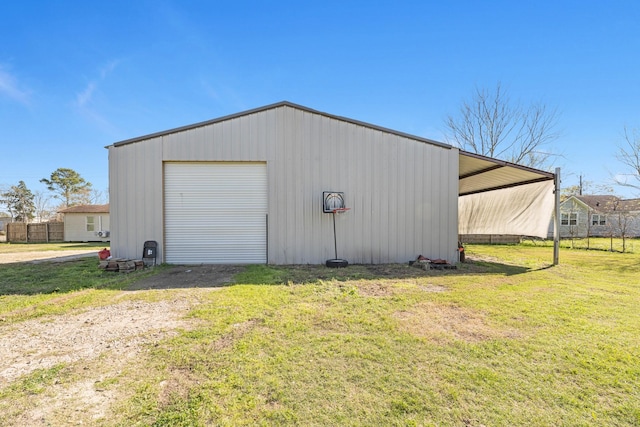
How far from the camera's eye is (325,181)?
23.5 ft

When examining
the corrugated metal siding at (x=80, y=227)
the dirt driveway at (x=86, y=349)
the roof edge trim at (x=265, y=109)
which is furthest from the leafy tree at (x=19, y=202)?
the dirt driveway at (x=86, y=349)

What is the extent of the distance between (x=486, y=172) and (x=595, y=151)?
13.9 metres

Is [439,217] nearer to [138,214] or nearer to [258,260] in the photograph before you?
[258,260]

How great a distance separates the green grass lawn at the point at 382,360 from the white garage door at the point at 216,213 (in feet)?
8.99

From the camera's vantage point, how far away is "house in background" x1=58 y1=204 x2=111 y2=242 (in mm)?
17438

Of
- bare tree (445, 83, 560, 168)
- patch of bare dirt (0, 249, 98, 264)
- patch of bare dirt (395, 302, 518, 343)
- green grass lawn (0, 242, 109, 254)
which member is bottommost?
green grass lawn (0, 242, 109, 254)

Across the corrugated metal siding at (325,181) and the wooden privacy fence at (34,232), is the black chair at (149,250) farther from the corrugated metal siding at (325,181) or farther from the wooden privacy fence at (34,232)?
the wooden privacy fence at (34,232)

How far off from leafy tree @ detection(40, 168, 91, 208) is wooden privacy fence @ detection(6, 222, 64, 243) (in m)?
13.5

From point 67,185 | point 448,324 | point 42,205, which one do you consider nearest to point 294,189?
point 448,324

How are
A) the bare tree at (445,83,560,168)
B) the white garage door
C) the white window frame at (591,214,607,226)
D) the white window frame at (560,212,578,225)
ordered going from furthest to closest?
1. the white window frame at (591,214,607,226)
2. the white window frame at (560,212,578,225)
3. the bare tree at (445,83,560,168)
4. the white garage door

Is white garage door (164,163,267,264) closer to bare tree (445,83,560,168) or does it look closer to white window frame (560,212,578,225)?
bare tree (445,83,560,168)

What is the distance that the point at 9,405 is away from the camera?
1.66 metres

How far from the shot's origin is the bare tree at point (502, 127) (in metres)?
16.9

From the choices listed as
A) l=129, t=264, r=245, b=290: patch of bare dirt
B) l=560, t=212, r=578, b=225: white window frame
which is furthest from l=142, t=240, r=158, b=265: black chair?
l=560, t=212, r=578, b=225: white window frame
